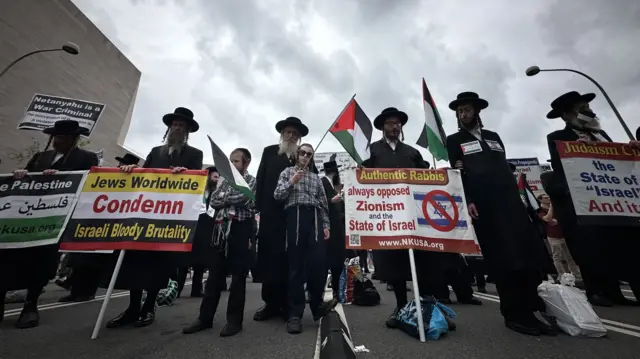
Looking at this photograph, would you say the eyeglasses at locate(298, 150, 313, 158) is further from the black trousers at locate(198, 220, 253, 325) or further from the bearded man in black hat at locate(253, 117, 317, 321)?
the black trousers at locate(198, 220, 253, 325)

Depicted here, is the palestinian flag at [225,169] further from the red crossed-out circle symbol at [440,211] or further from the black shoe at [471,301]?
the black shoe at [471,301]

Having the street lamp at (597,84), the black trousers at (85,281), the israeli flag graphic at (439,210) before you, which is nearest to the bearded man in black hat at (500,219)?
the israeli flag graphic at (439,210)

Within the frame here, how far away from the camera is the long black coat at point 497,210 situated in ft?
8.82

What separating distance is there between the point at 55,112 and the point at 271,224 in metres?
7.64

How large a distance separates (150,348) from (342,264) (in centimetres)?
330

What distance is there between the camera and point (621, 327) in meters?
2.67

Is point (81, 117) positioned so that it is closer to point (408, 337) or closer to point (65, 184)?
point (65, 184)

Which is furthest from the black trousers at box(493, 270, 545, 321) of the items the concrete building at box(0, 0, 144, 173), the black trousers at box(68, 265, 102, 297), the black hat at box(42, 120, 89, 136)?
the concrete building at box(0, 0, 144, 173)

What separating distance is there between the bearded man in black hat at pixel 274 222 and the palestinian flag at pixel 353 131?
641 mm

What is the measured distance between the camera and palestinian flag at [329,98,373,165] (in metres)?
3.32

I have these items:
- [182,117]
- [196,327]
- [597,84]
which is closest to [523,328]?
[196,327]

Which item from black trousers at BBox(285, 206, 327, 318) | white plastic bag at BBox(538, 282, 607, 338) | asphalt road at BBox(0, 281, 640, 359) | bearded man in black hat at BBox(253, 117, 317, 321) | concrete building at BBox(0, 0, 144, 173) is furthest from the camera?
concrete building at BBox(0, 0, 144, 173)

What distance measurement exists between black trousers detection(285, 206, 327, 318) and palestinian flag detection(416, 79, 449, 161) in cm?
163

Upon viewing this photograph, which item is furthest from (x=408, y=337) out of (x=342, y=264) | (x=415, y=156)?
(x=342, y=264)
